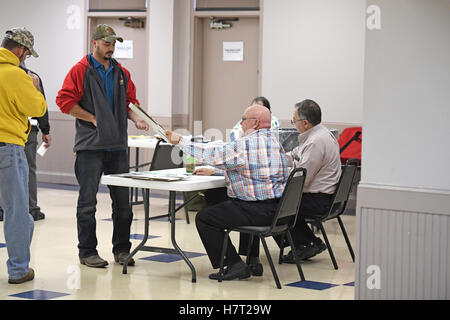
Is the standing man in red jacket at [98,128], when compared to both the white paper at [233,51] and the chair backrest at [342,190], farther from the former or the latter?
the white paper at [233,51]

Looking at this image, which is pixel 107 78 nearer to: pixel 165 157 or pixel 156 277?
pixel 156 277

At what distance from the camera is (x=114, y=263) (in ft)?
17.6

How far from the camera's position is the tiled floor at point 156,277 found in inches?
177

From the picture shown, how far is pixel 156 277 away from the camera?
16.3ft

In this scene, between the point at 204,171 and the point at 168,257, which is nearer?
the point at 204,171

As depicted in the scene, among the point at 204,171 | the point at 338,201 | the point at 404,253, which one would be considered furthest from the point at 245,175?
the point at 404,253

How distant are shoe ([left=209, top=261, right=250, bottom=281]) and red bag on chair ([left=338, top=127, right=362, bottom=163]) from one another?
3317mm

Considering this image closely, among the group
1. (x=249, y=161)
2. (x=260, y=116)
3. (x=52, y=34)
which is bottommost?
(x=249, y=161)

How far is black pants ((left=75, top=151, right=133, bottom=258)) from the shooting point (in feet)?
16.8

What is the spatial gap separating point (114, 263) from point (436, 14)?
2.99 meters

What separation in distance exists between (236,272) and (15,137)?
166cm

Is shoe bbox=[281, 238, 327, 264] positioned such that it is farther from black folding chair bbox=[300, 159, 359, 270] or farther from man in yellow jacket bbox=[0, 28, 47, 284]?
man in yellow jacket bbox=[0, 28, 47, 284]
